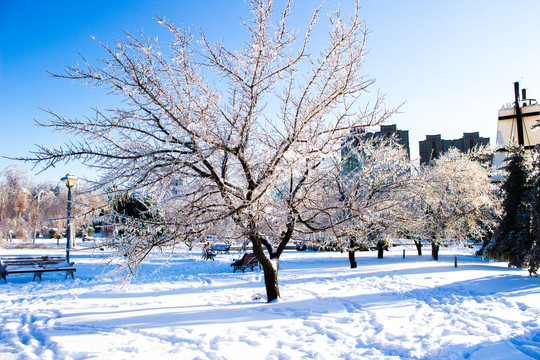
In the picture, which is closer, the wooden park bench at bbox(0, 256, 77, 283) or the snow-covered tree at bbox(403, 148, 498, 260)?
the wooden park bench at bbox(0, 256, 77, 283)

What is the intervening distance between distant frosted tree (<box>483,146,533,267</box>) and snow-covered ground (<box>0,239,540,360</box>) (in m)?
5.69

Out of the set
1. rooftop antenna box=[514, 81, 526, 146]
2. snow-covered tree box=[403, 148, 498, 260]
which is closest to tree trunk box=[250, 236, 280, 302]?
snow-covered tree box=[403, 148, 498, 260]

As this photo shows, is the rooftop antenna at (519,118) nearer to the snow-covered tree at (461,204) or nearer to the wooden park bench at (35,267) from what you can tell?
the snow-covered tree at (461,204)

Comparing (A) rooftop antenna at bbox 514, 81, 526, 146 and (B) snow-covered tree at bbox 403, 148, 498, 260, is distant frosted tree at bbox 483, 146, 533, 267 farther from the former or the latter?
(B) snow-covered tree at bbox 403, 148, 498, 260

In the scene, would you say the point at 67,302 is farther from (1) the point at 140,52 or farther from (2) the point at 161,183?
(1) the point at 140,52

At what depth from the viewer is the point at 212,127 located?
5.82m

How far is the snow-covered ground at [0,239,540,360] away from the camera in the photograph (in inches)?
184

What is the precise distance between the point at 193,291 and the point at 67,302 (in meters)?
3.40

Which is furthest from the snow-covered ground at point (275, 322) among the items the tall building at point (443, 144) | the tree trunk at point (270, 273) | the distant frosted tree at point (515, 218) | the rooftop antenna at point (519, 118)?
the tall building at point (443, 144)

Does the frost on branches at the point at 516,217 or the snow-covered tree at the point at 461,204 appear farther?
the snow-covered tree at the point at 461,204

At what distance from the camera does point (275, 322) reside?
606cm

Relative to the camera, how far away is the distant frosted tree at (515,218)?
51.3 feet

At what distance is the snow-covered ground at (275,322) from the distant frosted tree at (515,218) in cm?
569

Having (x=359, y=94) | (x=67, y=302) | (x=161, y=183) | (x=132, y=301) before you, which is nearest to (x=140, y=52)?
(x=161, y=183)
